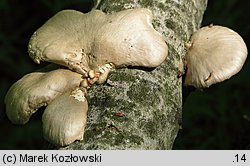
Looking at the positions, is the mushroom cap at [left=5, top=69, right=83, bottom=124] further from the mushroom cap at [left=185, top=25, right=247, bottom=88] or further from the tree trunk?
Result: the mushroom cap at [left=185, top=25, right=247, bottom=88]

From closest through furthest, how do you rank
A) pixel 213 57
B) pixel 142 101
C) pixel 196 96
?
pixel 142 101 < pixel 213 57 < pixel 196 96

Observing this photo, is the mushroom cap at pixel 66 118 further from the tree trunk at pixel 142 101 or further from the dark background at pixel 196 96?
the dark background at pixel 196 96

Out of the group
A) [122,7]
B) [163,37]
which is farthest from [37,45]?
[163,37]

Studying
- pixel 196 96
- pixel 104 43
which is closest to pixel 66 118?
pixel 104 43

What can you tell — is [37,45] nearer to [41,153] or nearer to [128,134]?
[41,153]

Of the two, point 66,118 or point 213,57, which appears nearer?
point 66,118

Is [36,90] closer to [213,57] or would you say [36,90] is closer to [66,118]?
[66,118]

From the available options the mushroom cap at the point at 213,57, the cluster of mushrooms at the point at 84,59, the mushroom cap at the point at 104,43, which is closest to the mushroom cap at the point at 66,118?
the cluster of mushrooms at the point at 84,59
